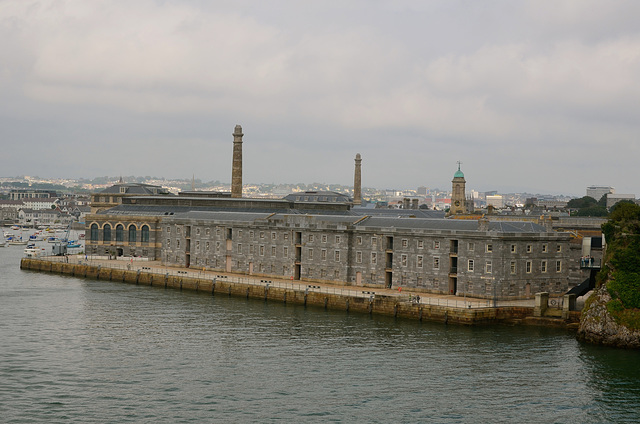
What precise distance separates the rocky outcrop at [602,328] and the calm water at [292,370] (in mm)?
1465

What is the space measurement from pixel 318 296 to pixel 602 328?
95.2 ft

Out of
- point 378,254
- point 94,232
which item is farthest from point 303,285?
A: point 94,232

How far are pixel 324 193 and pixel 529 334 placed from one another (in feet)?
310

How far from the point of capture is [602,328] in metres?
65.4

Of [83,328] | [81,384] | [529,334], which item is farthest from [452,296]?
[81,384]

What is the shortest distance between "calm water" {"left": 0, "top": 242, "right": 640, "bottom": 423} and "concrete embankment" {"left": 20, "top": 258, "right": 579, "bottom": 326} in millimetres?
1594

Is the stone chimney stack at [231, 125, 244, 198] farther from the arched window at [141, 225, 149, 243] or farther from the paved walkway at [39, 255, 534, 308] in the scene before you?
the paved walkway at [39, 255, 534, 308]

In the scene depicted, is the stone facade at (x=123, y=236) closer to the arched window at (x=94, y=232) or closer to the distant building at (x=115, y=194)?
the arched window at (x=94, y=232)

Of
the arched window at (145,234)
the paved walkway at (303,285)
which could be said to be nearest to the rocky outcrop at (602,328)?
the paved walkway at (303,285)

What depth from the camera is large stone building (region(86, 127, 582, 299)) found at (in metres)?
80.4

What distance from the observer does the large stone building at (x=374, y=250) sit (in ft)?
264

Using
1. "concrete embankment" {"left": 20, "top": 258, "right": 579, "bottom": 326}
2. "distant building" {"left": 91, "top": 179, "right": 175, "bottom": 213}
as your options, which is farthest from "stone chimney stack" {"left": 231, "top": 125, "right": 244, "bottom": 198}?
"concrete embankment" {"left": 20, "top": 258, "right": 579, "bottom": 326}

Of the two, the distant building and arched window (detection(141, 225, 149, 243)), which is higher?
the distant building

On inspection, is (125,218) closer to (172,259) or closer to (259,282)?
(172,259)
